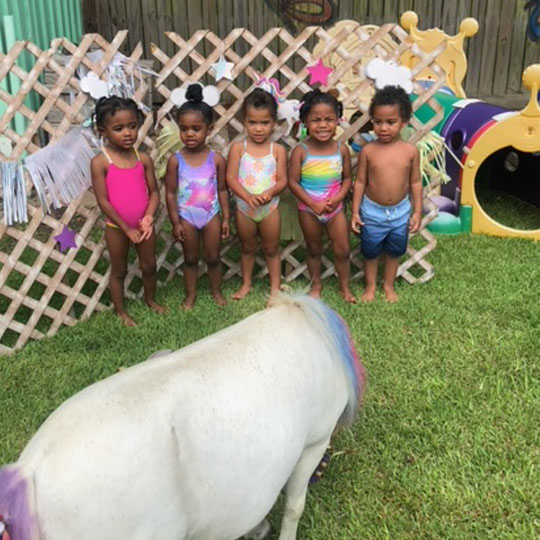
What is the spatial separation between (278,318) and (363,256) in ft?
8.32

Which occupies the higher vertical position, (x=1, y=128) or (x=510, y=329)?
(x=1, y=128)

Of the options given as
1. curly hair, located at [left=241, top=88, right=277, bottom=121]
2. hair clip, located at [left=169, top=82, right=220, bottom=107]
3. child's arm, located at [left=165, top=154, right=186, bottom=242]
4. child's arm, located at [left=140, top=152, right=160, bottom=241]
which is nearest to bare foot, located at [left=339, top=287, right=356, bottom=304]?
child's arm, located at [left=165, top=154, right=186, bottom=242]

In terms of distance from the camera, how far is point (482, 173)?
6.74 m

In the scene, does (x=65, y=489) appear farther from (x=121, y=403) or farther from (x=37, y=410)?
(x=37, y=410)

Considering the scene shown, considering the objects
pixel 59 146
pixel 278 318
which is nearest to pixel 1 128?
pixel 59 146

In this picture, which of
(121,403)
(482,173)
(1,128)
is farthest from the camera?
(482,173)

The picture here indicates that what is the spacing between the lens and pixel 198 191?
385 cm

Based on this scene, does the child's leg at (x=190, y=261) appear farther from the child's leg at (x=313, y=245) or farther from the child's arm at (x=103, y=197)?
the child's leg at (x=313, y=245)

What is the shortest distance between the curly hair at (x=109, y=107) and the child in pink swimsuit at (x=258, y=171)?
0.71 meters

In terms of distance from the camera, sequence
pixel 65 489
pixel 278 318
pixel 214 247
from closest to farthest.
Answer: pixel 65 489 → pixel 278 318 → pixel 214 247

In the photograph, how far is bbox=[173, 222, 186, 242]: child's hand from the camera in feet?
12.8

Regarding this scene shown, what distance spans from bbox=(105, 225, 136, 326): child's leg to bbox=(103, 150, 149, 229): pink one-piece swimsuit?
3.2 inches

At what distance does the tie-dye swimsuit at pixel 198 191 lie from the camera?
382 centimetres

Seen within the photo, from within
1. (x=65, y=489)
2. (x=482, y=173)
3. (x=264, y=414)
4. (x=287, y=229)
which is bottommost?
(x=482, y=173)
